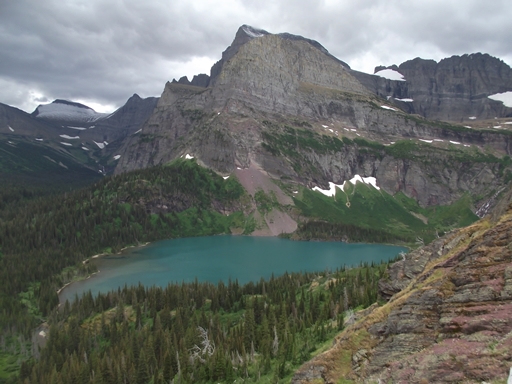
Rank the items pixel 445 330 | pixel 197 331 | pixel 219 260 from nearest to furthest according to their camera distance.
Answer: pixel 445 330 < pixel 197 331 < pixel 219 260

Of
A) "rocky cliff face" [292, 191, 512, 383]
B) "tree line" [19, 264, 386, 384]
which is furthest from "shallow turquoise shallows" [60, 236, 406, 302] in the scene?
"rocky cliff face" [292, 191, 512, 383]

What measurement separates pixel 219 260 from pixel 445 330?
119571 millimetres

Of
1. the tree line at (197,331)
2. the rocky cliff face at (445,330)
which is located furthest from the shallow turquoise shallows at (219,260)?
the rocky cliff face at (445,330)

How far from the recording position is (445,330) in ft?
70.3

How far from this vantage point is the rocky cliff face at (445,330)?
18578 millimetres

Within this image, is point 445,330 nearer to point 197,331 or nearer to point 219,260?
point 197,331

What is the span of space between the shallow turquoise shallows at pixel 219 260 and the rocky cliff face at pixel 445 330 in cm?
7772

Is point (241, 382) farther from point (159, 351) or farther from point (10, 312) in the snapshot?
point (10, 312)

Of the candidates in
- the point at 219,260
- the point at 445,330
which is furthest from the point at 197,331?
the point at 219,260

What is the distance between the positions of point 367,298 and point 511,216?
38834 millimetres

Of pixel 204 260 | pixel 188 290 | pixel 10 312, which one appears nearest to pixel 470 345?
pixel 188 290

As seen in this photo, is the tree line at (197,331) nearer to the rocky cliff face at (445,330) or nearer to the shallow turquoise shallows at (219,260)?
the shallow turquoise shallows at (219,260)

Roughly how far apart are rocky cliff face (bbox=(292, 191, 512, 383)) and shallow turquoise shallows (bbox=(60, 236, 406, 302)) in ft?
255

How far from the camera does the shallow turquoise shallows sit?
112188mm
